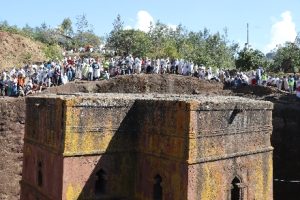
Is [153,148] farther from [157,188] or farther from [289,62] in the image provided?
[289,62]

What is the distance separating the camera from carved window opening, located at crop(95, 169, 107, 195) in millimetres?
10430

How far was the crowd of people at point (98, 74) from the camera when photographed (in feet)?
64.3

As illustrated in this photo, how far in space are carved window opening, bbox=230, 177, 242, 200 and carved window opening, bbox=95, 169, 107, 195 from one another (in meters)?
2.99

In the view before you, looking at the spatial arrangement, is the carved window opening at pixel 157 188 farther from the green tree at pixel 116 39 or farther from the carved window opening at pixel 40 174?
the green tree at pixel 116 39

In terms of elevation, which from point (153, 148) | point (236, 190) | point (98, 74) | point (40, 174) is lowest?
point (236, 190)

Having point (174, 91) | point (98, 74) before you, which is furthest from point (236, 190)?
point (98, 74)

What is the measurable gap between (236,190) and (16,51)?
1005 inches

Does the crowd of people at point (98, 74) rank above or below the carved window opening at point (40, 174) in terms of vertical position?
above

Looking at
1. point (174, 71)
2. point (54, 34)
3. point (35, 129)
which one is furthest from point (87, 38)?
point (35, 129)

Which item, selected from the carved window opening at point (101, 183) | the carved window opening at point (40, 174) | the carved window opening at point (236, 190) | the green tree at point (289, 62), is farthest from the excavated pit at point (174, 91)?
the green tree at point (289, 62)

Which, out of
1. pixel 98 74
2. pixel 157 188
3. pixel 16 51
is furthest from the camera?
pixel 16 51

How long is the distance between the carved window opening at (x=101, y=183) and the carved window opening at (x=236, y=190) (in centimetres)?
299

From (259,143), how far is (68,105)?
15.9 ft

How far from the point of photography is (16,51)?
32.5 metres
